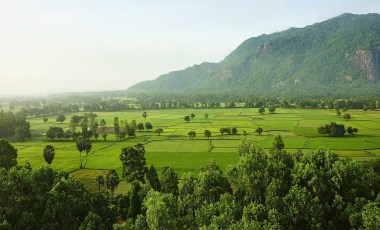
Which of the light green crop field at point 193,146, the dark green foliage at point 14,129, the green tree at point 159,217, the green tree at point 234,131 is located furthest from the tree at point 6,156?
the green tree at point 234,131

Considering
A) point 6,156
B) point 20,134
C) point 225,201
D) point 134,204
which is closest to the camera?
point 225,201

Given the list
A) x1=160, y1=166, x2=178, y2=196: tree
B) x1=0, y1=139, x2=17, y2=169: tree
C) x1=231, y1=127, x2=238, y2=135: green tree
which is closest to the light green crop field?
x1=231, y1=127, x2=238, y2=135: green tree

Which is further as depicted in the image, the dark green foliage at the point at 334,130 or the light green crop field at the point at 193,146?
the dark green foliage at the point at 334,130

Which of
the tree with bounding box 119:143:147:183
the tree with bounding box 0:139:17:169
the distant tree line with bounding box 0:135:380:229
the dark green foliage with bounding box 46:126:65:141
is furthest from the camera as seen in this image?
the dark green foliage with bounding box 46:126:65:141

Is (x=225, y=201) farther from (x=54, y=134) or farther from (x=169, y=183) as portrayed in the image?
(x=54, y=134)

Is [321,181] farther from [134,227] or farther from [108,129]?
[108,129]

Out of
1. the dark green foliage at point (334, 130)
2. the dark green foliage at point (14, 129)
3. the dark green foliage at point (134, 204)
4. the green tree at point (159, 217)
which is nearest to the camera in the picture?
the green tree at point (159, 217)

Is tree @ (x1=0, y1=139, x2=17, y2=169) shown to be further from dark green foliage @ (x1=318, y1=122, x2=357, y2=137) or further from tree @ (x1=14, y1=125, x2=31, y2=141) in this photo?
dark green foliage @ (x1=318, y1=122, x2=357, y2=137)

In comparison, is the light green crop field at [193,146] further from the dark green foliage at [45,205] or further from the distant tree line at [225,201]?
the dark green foliage at [45,205]

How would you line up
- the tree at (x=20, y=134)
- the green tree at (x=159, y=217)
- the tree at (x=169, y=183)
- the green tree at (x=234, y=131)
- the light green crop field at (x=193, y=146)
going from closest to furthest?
the green tree at (x=159, y=217)
the tree at (x=169, y=183)
the light green crop field at (x=193, y=146)
the tree at (x=20, y=134)
the green tree at (x=234, y=131)

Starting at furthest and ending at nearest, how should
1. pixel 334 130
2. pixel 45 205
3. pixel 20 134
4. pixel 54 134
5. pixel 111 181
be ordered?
pixel 54 134 < pixel 20 134 < pixel 334 130 < pixel 111 181 < pixel 45 205

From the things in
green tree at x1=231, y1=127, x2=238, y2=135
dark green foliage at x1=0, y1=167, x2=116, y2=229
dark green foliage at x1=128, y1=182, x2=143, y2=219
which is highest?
dark green foliage at x1=0, y1=167, x2=116, y2=229

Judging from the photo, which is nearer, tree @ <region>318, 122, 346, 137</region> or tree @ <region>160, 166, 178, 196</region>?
tree @ <region>160, 166, 178, 196</region>

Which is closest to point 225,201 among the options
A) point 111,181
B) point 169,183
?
point 169,183
